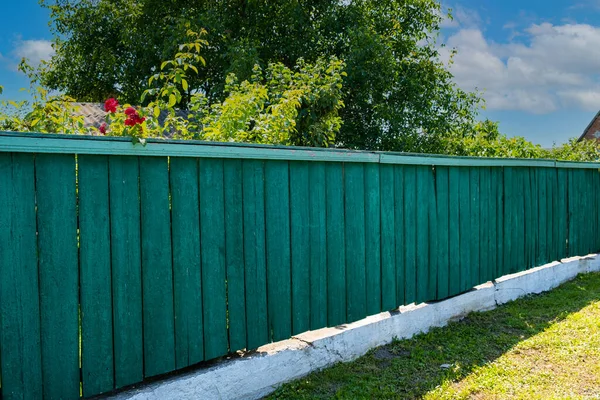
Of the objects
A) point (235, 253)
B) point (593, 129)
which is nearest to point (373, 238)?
point (235, 253)

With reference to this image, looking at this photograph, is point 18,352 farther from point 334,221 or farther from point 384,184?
point 384,184

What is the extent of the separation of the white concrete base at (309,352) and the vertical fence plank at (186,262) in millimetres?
163

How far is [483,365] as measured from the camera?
4117 mm

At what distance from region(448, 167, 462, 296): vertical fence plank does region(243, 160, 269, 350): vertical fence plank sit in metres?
2.46

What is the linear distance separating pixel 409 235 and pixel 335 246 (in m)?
1.02

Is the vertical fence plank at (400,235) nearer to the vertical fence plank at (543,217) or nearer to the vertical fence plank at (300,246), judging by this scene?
the vertical fence plank at (300,246)

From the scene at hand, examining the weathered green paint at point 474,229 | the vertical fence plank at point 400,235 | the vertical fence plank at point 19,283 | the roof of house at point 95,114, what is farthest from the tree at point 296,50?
the vertical fence plank at point 19,283

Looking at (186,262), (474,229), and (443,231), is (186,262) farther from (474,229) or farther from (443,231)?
(474,229)

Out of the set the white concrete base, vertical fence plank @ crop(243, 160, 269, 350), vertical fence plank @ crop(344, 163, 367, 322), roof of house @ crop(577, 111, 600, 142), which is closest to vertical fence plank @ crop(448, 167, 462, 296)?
the white concrete base

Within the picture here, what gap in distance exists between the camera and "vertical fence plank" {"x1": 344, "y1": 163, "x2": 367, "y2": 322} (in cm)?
412

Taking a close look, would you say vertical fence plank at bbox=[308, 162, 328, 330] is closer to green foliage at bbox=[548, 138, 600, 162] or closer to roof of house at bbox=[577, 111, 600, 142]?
green foliage at bbox=[548, 138, 600, 162]

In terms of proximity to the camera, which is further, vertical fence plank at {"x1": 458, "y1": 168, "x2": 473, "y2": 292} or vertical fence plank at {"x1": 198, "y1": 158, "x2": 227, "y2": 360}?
vertical fence plank at {"x1": 458, "y1": 168, "x2": 473, "y2": 292}

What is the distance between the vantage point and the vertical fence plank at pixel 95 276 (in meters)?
2.63

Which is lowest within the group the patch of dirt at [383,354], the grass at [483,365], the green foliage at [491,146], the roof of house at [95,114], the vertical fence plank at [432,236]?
the grass at [483,365]
